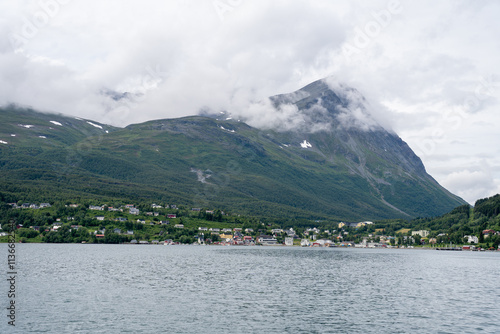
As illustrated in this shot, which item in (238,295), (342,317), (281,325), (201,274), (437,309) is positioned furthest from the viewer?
(201,274)

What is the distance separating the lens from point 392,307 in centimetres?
4875

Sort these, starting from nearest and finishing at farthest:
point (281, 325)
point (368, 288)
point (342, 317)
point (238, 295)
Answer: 1. point (281, 325)
2. point (342, 317)
3. point (238, 295)
4. point (368, 288)

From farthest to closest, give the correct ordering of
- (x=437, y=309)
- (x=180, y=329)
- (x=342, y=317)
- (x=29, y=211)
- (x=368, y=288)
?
(x=29, y=211) < (x=368, y=288) < (x=437, y=309) < (x=342, y=317) < (x=180, y=329)

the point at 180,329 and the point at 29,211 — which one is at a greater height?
the point at 29,211

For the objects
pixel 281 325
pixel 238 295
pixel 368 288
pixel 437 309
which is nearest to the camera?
pixel 281 325

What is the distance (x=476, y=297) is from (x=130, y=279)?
156ft

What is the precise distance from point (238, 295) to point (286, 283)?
14062 mm

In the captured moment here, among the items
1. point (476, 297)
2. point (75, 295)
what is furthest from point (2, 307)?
point (476, 297)

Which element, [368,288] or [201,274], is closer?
[368,288]

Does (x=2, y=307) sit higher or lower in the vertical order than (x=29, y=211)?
lower

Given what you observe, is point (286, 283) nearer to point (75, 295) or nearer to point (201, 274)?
point (201, 274)

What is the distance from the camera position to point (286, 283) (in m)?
65.9

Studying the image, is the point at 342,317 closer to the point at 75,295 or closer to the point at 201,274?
the point at 75,295

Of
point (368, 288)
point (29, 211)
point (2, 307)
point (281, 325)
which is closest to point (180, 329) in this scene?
point (281, 325)
